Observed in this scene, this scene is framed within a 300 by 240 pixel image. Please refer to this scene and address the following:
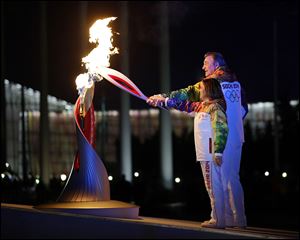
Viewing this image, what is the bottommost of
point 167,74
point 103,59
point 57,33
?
point 103,59

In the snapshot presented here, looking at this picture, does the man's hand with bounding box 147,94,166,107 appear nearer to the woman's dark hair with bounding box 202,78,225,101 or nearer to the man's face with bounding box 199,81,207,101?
the man's face with bounding box 199,81,207,101

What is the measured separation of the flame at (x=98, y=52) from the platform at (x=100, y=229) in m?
2.28

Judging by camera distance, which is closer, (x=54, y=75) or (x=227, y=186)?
(x=227, y=186)

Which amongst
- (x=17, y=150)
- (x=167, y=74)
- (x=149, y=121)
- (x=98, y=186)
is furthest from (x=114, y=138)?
(x=98, y=186)

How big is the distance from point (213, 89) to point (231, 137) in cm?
59

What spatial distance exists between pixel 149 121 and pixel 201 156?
2860 inches

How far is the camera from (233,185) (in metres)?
8.70

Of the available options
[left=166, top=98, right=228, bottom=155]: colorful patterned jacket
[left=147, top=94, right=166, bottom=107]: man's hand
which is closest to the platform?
[left=166, top=98, right=228, bottom=155]: colorful patterned jacket

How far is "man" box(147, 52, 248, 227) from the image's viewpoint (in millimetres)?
8633

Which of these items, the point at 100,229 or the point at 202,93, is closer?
the point at 100,229

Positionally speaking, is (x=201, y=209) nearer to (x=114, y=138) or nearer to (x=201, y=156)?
(x=201, y=156)

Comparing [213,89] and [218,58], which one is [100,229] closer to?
[213,89]

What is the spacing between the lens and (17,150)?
81.3 meters

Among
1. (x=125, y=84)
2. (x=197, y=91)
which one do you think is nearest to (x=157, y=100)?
(x=197, y=91)
